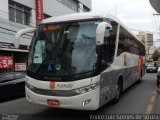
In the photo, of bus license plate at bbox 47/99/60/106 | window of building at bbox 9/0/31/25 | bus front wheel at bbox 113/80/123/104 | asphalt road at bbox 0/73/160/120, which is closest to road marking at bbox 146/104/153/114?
asphalt road at bbox 0/73/160/120

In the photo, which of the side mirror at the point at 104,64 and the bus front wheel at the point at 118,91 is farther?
the bus front wheel at the point at 118,91

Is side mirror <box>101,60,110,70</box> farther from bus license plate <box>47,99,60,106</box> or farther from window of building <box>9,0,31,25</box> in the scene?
window of building <box>9,0,31,25</box>

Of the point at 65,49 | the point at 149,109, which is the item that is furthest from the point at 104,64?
the point at 149,109

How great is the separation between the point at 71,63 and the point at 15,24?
1549cm

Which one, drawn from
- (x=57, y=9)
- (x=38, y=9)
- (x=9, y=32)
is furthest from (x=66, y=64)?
(x=57, y=9)

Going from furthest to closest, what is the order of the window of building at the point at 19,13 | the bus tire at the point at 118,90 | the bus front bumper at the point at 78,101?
1. the window of building at the point at 19,13
2. the bus tire at the point at 118,90
3. the bus front bumper at the point at 78,101

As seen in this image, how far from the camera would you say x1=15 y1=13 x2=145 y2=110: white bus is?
702 centimetres

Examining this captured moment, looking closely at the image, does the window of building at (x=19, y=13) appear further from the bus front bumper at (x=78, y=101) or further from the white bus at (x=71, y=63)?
the bus front bumper at (x=78, y=101)

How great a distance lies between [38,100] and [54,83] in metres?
0.75

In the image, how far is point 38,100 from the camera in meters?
7.46

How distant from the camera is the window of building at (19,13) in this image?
21.7 meters

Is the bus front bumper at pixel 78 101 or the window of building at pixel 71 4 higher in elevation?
the window of building at pixel 71 4

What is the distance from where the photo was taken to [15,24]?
21562 millimetres

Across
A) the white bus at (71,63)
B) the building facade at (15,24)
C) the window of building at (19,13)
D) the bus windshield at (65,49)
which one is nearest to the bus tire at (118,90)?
the white bus at (71,63)
